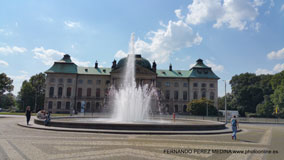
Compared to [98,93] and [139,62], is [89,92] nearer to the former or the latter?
[98,93]

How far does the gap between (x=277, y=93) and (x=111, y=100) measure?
157ft

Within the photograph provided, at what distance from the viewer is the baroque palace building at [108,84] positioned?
222 feet

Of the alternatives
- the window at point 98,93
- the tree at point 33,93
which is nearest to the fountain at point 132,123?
the window at point 98,93

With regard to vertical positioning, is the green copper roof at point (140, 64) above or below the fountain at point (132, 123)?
above

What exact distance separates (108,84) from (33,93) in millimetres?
31455

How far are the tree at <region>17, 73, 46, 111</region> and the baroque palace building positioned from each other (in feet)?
40.3

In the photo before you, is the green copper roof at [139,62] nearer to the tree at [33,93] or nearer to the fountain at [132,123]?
the tree at [33,93]

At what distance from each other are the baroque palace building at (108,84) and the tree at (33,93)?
12298 mm

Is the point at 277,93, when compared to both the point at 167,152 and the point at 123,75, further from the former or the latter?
the point at 167,152

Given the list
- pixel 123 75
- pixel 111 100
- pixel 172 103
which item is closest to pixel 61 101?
pixel 111 100

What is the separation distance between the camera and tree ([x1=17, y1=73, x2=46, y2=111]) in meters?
76.4

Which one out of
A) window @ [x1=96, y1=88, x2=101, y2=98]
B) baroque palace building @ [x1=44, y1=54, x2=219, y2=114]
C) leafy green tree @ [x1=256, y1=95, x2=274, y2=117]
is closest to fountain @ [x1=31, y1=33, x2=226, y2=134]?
baroque palace building @ [x1=44, y1=54, x2=219, y2=114]

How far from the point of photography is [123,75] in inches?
2648

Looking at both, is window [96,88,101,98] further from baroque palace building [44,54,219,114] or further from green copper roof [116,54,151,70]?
green copper roof [116,54,151,70]
